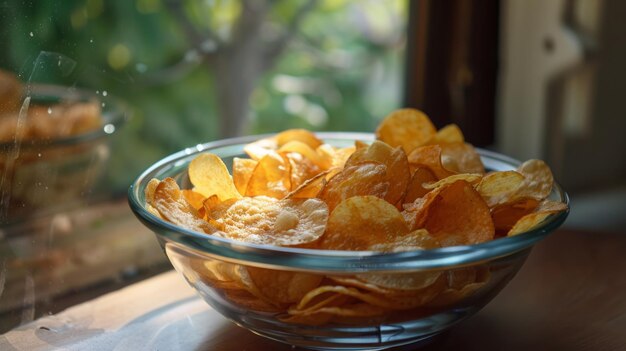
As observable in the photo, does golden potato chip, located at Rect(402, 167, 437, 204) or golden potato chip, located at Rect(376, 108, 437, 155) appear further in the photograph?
golden potato chip, located at Rect(376, 108, 437, 155)

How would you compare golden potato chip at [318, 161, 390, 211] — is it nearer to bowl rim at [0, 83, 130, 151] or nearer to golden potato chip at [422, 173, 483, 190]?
golden potato chip at [422, 173, 483, 190]

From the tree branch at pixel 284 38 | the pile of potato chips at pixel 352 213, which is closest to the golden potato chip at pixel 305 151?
the pile of potato chips at pixel 352 213

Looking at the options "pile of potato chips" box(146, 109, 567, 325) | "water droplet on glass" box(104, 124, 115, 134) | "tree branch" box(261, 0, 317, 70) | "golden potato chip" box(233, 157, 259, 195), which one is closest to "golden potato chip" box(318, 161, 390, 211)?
"pile of potato chips" box(146, 109, 567, 325)

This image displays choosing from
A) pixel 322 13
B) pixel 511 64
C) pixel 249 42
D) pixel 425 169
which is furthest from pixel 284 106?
pixel 425 169

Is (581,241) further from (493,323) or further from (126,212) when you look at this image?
(126,212)

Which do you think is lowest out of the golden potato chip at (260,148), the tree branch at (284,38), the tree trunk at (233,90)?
the tree trunk at (233,90)

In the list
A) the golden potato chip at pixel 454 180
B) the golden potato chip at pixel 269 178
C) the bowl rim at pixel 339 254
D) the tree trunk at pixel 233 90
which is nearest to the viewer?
the bowl rim at pixel 339 254

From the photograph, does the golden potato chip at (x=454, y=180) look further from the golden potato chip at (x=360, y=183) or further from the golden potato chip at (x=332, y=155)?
the golden potato chip at (x=332, y=155)
